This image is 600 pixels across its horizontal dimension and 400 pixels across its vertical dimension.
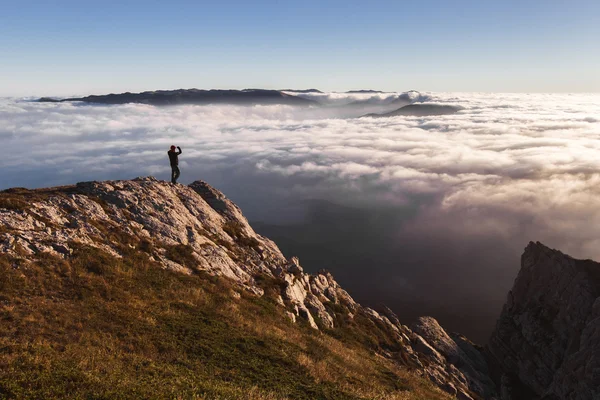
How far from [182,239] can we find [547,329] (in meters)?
87.9

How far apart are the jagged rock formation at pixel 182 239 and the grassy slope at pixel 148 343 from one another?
207cm

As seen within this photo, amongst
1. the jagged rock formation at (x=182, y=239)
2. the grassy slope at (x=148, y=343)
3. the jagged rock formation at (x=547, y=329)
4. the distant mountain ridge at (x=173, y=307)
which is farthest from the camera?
the jagged rock formation at (x=547, y=329)

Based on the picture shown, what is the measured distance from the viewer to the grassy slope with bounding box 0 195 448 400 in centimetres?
1337

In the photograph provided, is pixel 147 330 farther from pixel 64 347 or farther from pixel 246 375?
pixel 246 375

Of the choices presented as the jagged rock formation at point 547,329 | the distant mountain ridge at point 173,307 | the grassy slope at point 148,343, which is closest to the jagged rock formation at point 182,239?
the distant mountain ridge at point 173,307

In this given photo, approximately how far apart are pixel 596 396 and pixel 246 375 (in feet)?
195

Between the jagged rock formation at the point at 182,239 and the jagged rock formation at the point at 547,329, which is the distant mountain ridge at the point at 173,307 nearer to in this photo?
the jagged rock formation at the point at 182,239

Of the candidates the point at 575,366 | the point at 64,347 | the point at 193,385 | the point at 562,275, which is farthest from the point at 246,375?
the point at 562,275

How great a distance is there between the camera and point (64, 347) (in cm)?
1570

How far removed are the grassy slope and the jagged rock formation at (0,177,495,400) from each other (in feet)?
6.79

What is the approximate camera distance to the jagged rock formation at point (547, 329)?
208ft

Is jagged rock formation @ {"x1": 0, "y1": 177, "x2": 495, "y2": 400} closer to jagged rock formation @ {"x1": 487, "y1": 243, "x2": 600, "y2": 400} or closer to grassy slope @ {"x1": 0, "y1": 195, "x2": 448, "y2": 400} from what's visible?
grassy slope @ {"x1": 0, "y1": 195, "x2": 448, "y2": 400}

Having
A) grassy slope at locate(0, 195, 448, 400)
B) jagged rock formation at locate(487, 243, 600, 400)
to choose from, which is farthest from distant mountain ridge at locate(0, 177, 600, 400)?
jagged rock formation at locate(487, 243, 600, 400)

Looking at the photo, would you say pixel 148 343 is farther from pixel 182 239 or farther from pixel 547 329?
pixel 547 329
